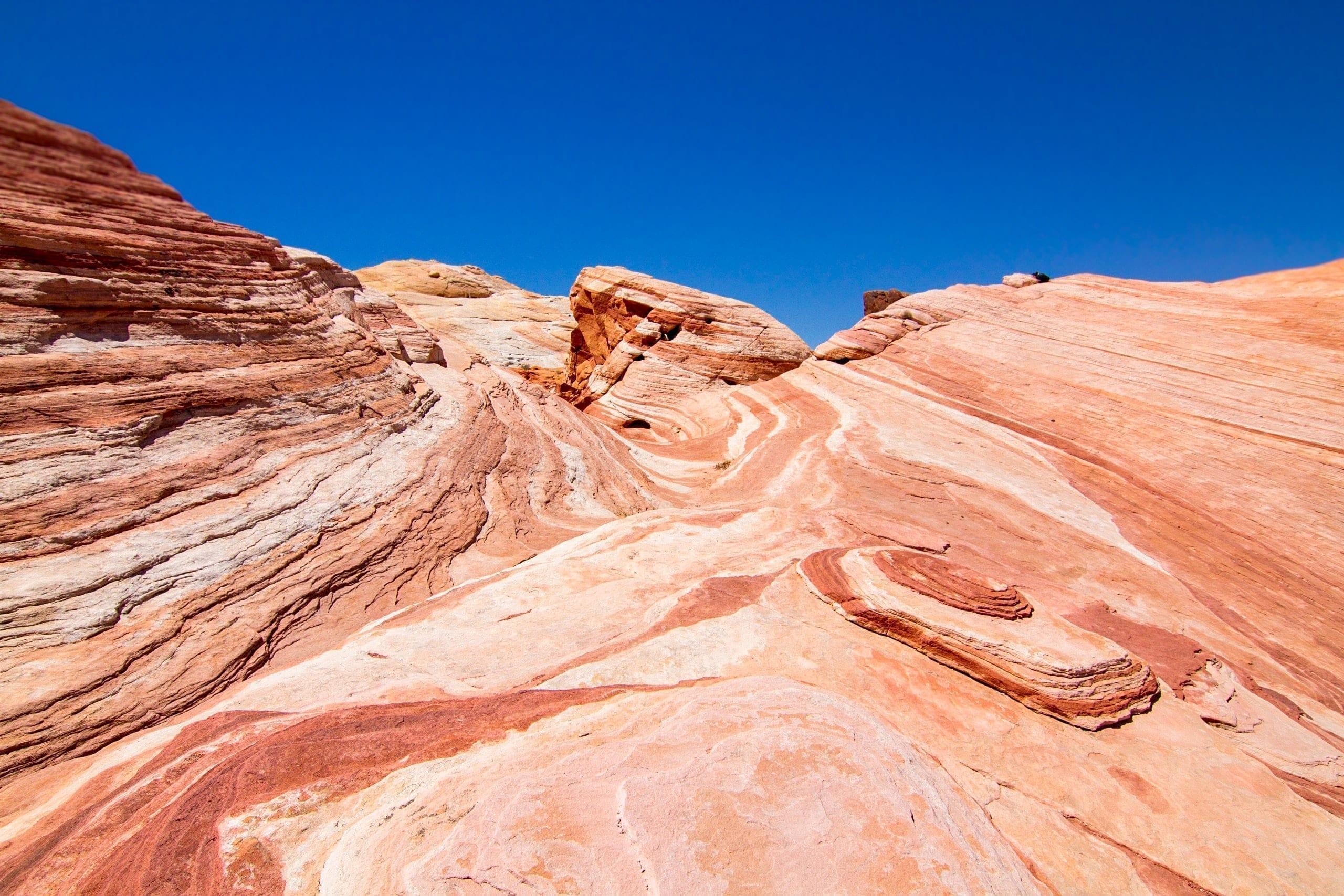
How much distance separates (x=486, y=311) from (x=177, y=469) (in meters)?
28.9

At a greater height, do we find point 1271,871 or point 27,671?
point 27,671

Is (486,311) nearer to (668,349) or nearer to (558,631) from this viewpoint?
(668,349)

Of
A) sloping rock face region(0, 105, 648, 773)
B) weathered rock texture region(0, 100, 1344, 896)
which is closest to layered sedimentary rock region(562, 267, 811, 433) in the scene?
weathered rock texture region(0, 100, 1344, 896)

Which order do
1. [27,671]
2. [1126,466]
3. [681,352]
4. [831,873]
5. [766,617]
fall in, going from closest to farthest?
[831,873] → [27,671] → [766,617] → [1126,466] → [681,352]

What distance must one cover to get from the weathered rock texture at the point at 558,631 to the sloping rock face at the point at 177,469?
39 millimetres

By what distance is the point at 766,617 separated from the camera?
20.0ft

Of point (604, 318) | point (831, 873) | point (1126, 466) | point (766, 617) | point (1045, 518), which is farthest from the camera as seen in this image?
point (604, 318)

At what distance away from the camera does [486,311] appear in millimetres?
33094

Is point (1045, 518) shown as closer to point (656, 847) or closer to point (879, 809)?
point (879, 809)

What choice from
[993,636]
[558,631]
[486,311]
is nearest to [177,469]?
[558,631]

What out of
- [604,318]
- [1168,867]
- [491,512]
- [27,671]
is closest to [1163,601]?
[1168,867]

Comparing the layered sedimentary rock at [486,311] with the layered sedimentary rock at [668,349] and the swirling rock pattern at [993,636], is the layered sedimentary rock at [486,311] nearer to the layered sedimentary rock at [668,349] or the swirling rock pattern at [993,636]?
the layered sedimentary rock at [668,349]

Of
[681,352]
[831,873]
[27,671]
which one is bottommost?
[831,873]

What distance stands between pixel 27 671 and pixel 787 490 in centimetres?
968
